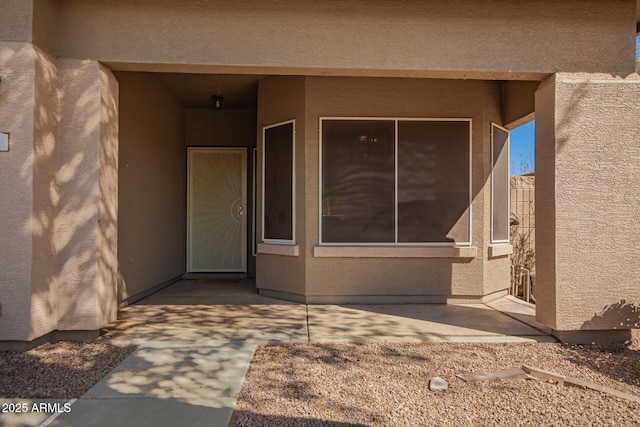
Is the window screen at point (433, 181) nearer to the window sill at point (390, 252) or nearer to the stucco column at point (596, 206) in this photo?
the window sill at point (390, 252)

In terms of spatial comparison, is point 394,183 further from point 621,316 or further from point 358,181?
point 621,316

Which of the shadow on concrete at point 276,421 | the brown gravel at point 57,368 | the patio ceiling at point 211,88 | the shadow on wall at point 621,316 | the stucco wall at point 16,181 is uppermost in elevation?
the patio ceiling at point 211,88

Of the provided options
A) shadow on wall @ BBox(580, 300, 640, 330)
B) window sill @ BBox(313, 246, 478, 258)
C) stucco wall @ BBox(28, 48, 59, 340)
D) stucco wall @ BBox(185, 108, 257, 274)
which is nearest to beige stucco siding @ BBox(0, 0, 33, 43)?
stucco wall @ BBox(28, 48, 59, 340)

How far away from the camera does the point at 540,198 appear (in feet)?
15.8

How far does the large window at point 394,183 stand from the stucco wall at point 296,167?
0.33 metres

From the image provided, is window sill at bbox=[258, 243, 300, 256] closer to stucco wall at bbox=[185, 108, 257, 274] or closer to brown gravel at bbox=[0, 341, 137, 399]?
stucco wall at bbox=[185, 108, 257, 274]

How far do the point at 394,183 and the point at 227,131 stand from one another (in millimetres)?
4120

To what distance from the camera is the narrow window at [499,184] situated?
6.76m

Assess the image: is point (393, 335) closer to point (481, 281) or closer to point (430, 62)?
point (481, 281)

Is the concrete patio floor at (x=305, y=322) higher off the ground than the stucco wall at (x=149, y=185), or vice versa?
the stucco wall at (x=149, y=185)

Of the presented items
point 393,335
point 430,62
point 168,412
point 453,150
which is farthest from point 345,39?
point 168,412

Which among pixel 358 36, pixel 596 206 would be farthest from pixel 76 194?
pixel 596 206

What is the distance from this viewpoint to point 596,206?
4566mm

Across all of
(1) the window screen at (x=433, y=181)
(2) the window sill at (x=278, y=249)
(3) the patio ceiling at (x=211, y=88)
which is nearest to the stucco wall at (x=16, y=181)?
(3) the patio ceiling at (x=211, y=88)
